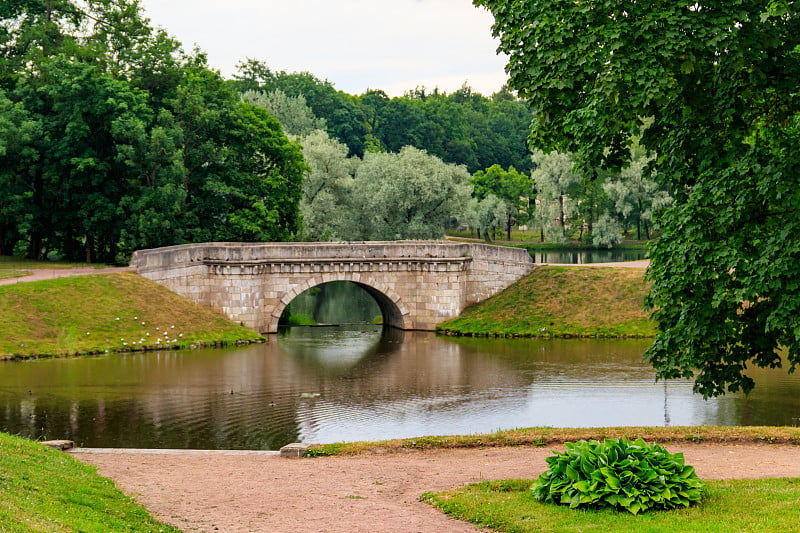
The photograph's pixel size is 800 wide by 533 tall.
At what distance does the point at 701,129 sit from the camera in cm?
1524

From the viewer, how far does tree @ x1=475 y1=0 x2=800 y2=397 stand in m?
14.0

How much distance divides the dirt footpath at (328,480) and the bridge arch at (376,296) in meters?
23.6

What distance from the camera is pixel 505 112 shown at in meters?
143

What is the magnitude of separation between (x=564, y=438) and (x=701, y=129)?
20.2ft

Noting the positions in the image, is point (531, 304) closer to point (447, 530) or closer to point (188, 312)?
point (188, 312)

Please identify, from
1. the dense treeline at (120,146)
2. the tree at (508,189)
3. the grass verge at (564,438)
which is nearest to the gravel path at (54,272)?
the dense treeline at (120,146)

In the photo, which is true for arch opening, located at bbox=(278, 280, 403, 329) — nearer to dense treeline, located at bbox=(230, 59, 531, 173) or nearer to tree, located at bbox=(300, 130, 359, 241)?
tree, located at bbox=(300, 130, 359, 241)

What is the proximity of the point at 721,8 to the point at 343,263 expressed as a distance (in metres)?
28.3

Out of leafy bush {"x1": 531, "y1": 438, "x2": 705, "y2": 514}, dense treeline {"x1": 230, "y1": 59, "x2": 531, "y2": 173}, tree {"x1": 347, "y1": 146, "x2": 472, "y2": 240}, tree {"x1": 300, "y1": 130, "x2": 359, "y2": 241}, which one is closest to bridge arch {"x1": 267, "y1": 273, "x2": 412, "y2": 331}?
tree {"x1": 300, "y1": 130, "x2": 359, "y2": 241}

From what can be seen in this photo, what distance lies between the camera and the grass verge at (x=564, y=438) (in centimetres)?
1706

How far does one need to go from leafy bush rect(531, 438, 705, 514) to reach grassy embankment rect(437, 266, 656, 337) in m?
28.6

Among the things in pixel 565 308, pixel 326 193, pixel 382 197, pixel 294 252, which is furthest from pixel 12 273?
pixel 382 197

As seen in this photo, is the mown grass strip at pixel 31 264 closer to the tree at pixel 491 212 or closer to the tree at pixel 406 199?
the tree at pixel 406 199

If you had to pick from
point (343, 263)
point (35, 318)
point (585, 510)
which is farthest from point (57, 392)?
point (585, 510)
